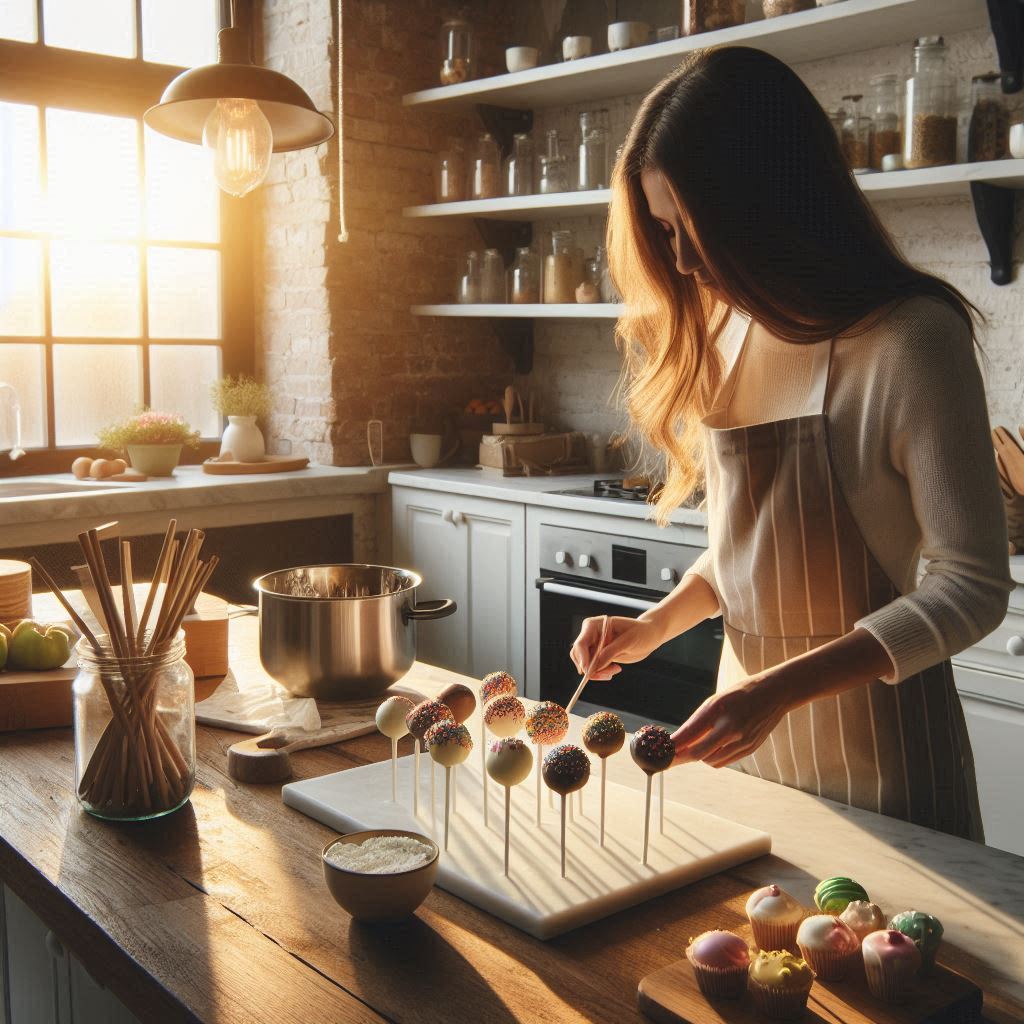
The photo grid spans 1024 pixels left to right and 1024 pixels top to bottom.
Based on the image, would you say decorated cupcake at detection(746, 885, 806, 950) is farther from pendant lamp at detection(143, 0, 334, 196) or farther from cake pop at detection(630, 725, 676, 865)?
pendant lamp at detection(143, 0, 334, 196)

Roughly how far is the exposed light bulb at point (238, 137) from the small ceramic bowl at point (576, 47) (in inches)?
75.0

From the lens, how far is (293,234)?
4.10 m

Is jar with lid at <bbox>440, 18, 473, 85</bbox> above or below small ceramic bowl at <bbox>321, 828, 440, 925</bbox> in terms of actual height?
above

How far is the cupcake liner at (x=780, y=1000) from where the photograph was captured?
806 millimetres

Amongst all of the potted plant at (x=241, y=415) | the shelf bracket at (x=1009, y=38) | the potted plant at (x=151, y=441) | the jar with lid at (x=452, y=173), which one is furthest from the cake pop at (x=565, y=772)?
the jar with lid at (x=452, y=173)

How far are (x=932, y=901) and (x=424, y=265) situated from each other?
3.50 metres

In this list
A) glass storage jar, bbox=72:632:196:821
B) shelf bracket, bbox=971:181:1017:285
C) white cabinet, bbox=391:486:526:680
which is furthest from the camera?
white cabinet, bbox=391:486:526:680

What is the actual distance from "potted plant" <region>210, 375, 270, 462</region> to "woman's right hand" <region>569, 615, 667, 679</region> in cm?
258

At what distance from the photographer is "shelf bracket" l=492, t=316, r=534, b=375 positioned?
14.3 feet

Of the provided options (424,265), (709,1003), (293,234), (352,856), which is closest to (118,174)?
(293,234)

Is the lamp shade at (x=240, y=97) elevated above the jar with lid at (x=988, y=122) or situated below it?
below

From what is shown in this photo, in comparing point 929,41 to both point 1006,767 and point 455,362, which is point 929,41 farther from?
point 455,362

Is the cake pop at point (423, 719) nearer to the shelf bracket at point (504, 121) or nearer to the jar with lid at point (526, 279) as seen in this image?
the jar with lid at point (526, 279)

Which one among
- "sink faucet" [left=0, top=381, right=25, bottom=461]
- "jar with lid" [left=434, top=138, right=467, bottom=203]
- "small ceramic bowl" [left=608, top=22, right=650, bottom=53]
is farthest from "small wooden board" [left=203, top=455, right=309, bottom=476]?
"small ceramic bowl" [left=608, top=22, right=650, bottom=53]
